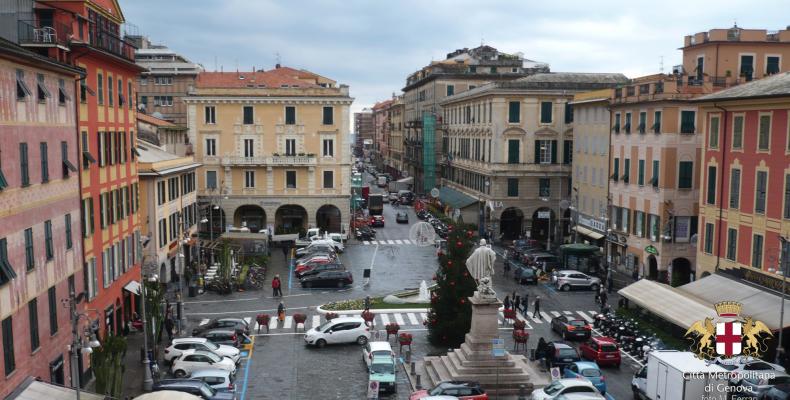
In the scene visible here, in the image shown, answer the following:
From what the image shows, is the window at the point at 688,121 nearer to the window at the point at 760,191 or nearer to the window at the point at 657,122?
the window at the point at 657,122

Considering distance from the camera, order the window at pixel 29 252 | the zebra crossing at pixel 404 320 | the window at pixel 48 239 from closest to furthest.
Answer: the window at pixel 29 252 → the window at pixel 48 239 → the zebra crossing at pixel 404 320

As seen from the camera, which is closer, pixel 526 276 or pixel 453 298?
pixel 453 298

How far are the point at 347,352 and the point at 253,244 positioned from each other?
93.0 feet

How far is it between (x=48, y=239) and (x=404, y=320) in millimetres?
20613

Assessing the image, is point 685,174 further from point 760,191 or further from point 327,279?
point 327,279

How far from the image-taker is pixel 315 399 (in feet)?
94.1

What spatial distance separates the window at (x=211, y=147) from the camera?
7131cm

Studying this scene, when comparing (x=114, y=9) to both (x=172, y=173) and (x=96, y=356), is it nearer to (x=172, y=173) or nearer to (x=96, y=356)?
(x=172, y=173)

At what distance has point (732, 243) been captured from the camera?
129 ft

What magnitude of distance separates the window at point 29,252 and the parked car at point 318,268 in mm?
27500

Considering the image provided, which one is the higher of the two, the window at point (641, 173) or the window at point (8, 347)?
the window at point (641, 173)

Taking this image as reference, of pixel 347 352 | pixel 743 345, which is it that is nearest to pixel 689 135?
pixel 743 345

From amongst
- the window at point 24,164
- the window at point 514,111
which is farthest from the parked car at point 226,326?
the window at point 514,111

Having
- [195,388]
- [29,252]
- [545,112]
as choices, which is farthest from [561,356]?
[545,112]
